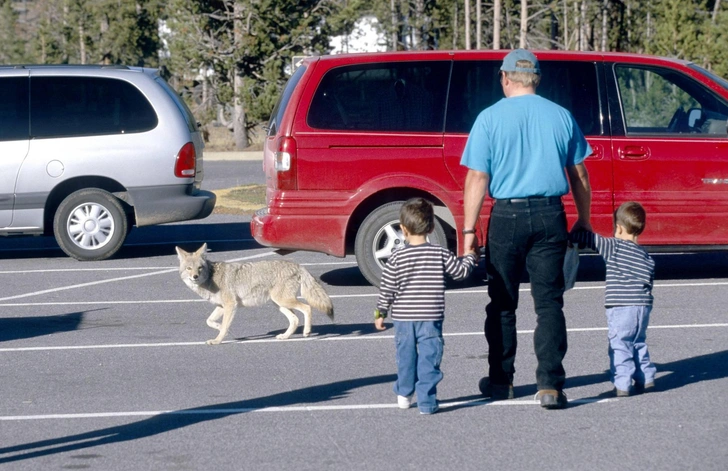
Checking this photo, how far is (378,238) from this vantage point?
10164mm

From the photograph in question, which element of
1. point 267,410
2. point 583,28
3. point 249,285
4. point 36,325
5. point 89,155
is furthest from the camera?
point 583,28

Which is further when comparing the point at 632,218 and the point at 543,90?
the point at 543,90

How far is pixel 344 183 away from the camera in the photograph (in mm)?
10086

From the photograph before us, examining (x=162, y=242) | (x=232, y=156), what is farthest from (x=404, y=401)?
(x=232, y=156)

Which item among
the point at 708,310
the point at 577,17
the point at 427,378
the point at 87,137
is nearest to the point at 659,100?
the point at 708,310

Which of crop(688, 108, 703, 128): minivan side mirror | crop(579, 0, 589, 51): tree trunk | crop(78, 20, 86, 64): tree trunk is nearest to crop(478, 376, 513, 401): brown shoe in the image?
crop(688, 108, 703, 128): minivan side mirror

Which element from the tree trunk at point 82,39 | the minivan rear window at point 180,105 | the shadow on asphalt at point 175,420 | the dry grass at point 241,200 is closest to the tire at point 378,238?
the shadow on asphalt at point 175,420

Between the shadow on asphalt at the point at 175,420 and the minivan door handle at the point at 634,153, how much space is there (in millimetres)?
4012

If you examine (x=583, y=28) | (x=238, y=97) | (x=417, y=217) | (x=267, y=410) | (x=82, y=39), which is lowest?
(x=267, y=410)

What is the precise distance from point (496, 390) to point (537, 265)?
31.2 inches

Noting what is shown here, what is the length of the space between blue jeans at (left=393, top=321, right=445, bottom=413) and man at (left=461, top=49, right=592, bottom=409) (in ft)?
1.52

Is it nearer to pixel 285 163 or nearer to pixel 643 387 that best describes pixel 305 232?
pixel 285 163

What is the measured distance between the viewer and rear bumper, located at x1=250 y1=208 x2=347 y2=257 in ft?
33.2

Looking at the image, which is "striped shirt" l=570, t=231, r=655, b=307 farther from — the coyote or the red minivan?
the red minivan
